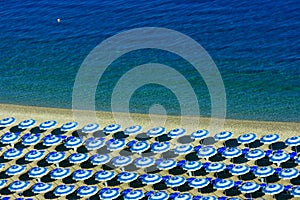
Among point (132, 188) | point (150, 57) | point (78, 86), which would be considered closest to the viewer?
point (132, 188)

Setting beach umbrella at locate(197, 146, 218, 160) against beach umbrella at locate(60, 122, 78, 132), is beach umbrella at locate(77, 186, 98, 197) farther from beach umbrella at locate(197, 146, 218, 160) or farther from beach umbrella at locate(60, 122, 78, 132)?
beach umbrella at locate(60, 122, 78, 132)

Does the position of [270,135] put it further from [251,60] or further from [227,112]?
[251,60]

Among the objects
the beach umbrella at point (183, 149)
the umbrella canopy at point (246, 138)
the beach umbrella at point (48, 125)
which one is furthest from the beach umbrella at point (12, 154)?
the umbrella canopy at point (246, 138)

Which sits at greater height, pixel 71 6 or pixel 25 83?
pixel 71 6

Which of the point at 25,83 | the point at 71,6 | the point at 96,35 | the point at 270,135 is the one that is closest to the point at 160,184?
the point at 270,135

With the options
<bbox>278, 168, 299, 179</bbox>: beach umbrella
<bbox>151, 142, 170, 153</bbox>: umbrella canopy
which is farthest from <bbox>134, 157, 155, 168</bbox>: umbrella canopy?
<bbox>278, 168, 299, 179</bbox>: beach umbrella

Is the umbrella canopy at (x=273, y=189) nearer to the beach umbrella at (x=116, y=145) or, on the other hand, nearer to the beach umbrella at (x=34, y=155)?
the beach umbrella at (x=116, y=145)

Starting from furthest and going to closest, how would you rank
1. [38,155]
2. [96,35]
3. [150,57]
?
1. [96,35]
2. [150,57]
3. [38,155]
